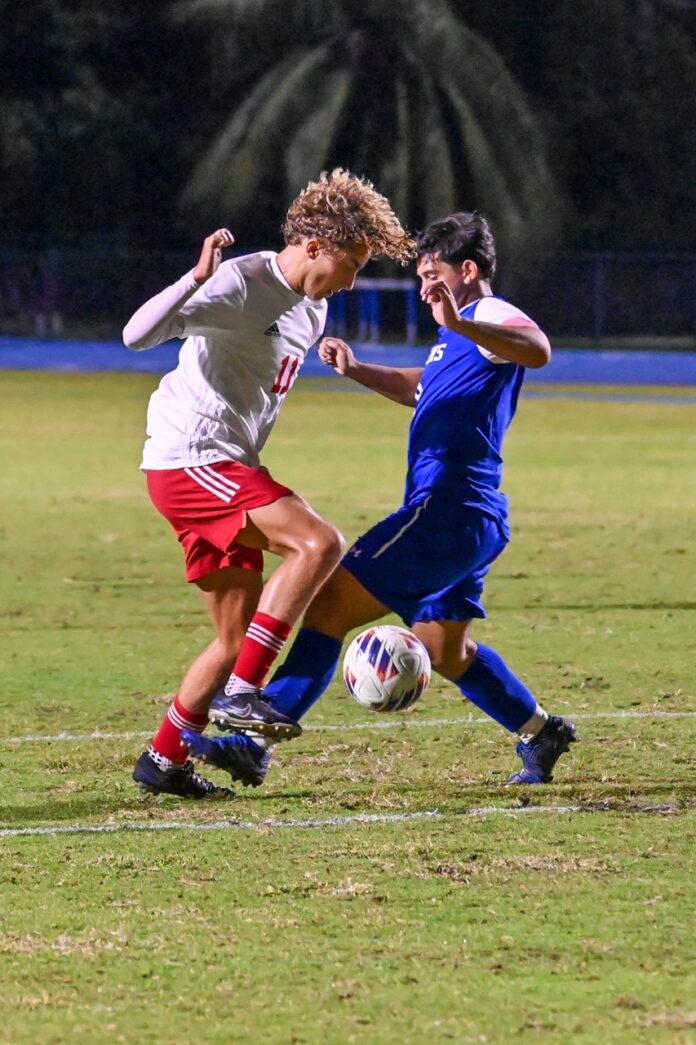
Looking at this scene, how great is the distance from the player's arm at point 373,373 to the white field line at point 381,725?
146 centimetres

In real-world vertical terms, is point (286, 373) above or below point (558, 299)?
above

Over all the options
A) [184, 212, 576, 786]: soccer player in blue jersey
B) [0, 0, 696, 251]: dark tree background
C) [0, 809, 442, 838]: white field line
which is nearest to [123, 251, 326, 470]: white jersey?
[184, 212, 576, 786]: soccer player in blue jersey

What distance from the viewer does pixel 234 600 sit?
632 centimetres

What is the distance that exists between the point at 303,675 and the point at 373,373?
4.07 ft

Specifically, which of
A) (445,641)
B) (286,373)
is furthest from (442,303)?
(445,641)

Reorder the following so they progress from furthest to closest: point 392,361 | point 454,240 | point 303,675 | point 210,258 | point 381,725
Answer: point 392,361, point 381,725, point 454,240, point 303,675, point 210,258

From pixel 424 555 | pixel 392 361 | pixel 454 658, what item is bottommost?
pixel 392 361

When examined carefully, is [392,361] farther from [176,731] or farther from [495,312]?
[176,731]

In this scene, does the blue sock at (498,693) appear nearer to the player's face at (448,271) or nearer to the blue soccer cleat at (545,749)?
the blue soccer cleat at (545,749)

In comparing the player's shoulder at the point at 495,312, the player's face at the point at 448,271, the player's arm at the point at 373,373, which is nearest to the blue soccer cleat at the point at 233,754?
the player's arm at the point at 373,373

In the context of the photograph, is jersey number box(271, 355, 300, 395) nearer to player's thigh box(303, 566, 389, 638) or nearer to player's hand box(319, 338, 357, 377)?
player's hand box(319, 338, 357, 377)

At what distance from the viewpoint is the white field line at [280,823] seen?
579 centimetres

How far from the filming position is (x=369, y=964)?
443 cm

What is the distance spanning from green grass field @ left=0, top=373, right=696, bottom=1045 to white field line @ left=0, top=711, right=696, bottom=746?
0.08 ft
